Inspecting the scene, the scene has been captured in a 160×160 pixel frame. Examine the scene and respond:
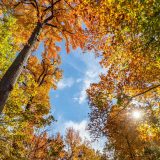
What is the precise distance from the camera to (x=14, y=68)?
10.2 metres

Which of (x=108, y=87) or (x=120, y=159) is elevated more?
(x=120, y=159)

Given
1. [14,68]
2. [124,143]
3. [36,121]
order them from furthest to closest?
[124,143]
[36,121]
[14,68]

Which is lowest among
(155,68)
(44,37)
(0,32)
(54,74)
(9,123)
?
(9,123)

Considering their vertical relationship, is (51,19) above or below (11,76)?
above

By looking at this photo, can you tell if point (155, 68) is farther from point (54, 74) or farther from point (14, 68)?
point (54, 74)

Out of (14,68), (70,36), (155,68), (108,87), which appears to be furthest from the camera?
(70,36)

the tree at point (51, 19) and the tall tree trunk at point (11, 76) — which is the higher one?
the tree at point (51, 19)

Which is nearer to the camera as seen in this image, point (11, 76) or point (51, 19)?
point (11, 76)

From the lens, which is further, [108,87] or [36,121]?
[108,87]

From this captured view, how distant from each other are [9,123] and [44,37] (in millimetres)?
6183

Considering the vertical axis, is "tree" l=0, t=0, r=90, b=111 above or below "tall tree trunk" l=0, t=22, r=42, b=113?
above

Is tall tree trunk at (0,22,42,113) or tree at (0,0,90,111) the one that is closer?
tall tree trunk at (0,22,42,113)

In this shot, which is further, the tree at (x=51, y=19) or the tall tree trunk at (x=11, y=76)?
the tree at (x=51, y=19)

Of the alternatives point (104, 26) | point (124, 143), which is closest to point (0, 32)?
point (104, 26)
